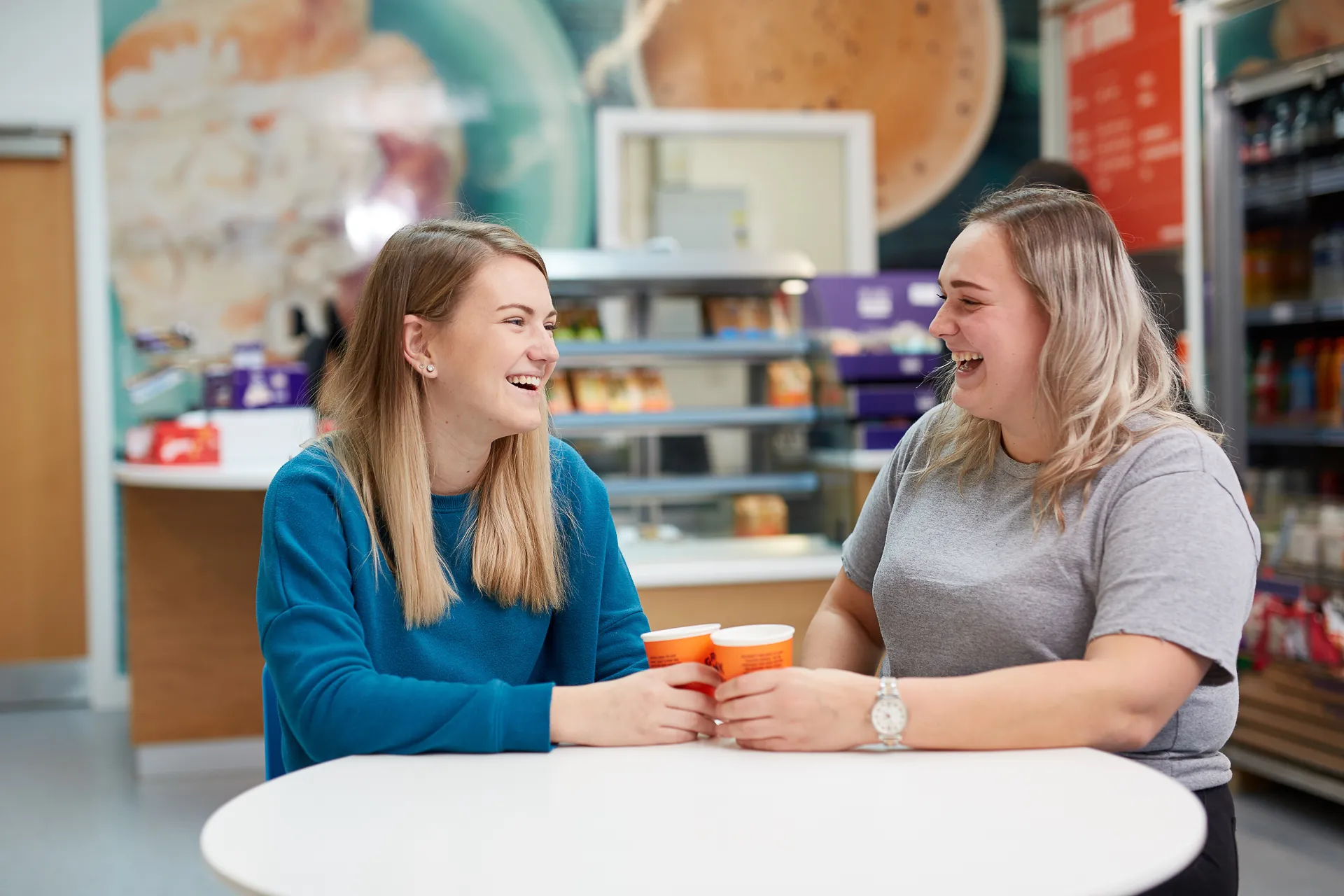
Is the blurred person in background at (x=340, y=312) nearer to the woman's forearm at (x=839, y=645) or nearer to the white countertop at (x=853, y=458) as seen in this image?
the white countertop at (x=853, y=458)

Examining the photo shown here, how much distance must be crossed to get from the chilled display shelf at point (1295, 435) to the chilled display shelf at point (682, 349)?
5.03 feet

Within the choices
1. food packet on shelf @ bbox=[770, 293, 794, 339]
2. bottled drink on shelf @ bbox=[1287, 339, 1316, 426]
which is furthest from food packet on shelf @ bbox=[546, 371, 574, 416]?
bottled drink on shelf @ bbox=[1287, 339, 1316, 426]

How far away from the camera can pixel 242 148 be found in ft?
18.9

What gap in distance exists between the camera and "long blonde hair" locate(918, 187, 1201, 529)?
60.6 inches

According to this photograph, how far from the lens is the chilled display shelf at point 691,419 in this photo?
4209mm

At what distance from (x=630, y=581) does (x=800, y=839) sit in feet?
2.73

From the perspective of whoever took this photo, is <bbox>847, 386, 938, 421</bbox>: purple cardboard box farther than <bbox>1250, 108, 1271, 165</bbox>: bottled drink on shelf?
Yes

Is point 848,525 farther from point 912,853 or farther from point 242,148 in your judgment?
point 242,148

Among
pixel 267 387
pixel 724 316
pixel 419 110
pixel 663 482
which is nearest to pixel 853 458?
pixel 663 482

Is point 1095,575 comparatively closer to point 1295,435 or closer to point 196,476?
point 1295,435

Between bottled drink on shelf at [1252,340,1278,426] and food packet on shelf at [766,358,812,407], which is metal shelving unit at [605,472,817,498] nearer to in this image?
food packet on shelf at [766,358,812,407]

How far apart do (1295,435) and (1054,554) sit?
2829 mm

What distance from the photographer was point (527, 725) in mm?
1441

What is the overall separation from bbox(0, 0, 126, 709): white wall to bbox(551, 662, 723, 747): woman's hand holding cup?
16.6 ft
